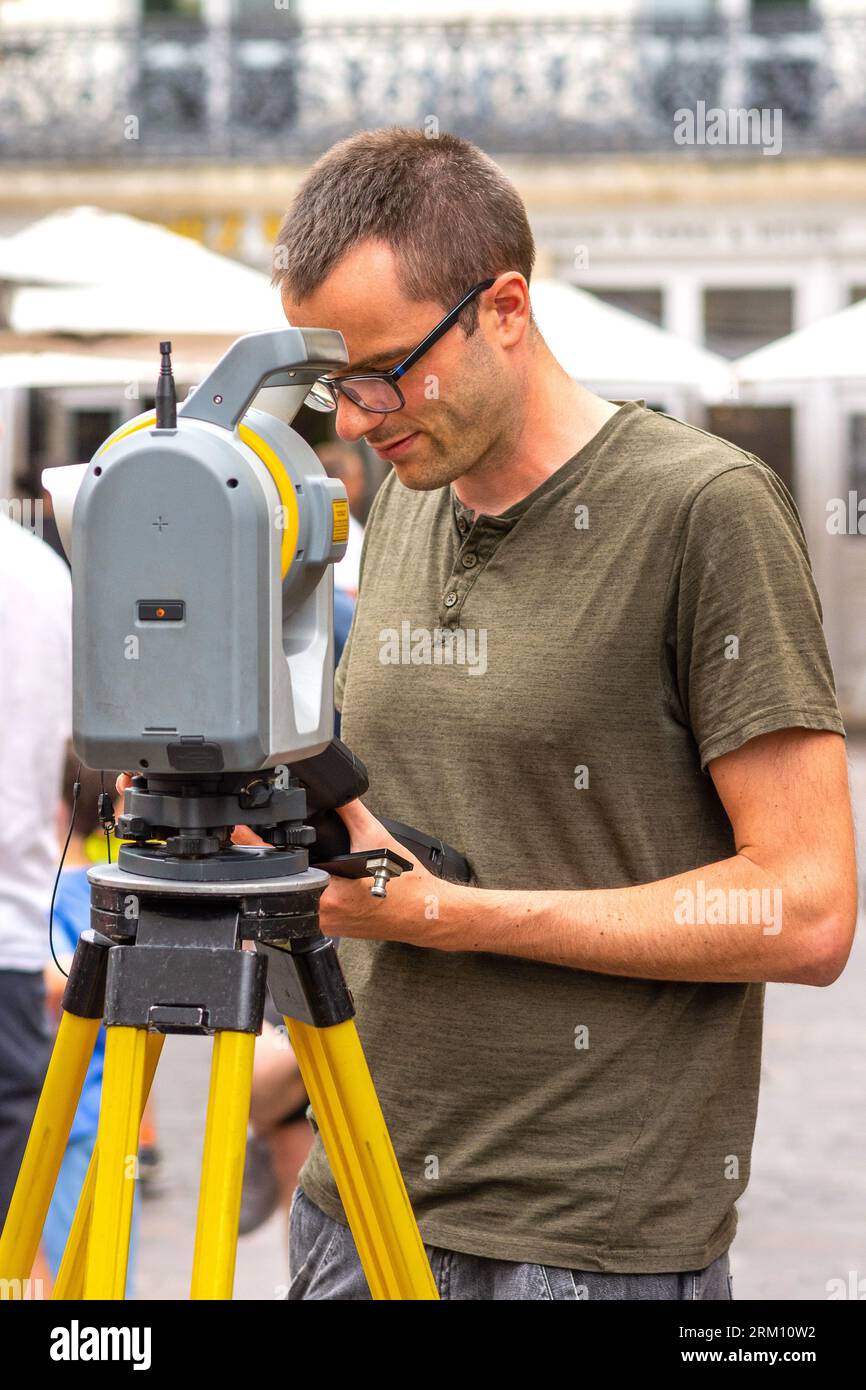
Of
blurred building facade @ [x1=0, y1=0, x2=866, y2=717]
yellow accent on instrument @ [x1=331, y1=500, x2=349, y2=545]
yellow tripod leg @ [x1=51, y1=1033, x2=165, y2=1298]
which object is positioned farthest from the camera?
blurred building facade @ [x1=0, y1=0, x2=866, y2=717]

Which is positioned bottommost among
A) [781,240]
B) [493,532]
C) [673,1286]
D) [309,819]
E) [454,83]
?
[673,1286]

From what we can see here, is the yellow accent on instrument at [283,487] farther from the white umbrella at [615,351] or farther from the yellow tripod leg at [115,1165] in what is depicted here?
the white umbrella at [615,351]

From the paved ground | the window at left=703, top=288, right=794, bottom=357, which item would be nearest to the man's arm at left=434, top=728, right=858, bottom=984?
the paved ground

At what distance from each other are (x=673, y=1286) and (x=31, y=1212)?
26.1 inches

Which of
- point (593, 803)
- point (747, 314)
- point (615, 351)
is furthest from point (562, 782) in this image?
point (747, 314)

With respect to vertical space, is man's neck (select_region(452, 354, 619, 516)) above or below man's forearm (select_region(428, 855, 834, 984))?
above

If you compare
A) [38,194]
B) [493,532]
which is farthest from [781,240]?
[493,532]

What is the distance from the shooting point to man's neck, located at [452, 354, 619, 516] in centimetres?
206

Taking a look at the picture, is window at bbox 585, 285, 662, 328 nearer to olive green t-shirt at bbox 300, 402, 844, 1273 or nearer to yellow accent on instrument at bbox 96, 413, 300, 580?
olive green t-shirt at bbox 300, 402, 844, 1273

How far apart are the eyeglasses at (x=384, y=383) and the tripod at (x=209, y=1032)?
0.47 meters

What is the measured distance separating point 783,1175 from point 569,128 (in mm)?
14009

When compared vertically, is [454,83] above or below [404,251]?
above

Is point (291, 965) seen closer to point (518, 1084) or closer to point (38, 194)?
point (518, 1084)

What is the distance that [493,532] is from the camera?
2094mm
